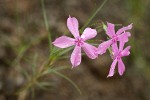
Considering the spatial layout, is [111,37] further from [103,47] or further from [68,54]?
[68,54]

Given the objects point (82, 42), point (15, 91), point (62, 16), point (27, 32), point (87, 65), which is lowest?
point (82, 42)

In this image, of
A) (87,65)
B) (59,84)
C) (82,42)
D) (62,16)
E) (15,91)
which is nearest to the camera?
(82,42)

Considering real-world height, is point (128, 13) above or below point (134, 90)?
above

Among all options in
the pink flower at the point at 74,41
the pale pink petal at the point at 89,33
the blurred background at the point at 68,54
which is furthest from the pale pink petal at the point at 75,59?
the blurred background at the point at 68,54

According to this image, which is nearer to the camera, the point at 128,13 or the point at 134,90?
the point at 134,90

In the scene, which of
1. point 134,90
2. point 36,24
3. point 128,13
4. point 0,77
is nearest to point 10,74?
point 0,77

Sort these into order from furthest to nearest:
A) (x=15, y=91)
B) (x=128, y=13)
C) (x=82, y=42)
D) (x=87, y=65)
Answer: (x=128, y=13) < (x=87, y=65) < (x=15, y=91) < (x=82, y=42)

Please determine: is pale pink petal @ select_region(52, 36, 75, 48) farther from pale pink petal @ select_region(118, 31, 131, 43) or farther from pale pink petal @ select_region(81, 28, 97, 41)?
pale pink petal @ select_region(118, 31, 131, 43)

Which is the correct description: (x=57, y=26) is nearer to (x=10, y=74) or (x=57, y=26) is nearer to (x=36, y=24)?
(x=36, y=24)

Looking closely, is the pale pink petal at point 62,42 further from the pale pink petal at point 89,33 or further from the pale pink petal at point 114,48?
the pale pink petal at point 114,48
